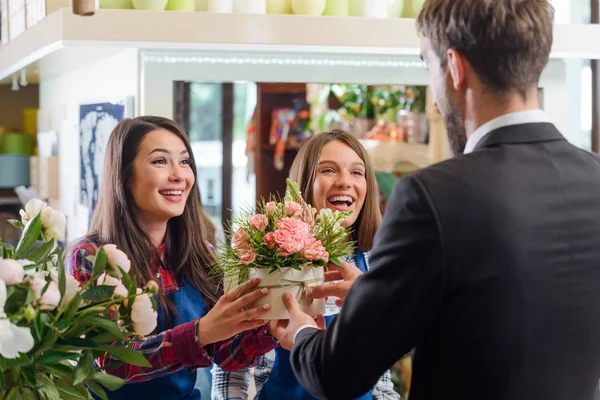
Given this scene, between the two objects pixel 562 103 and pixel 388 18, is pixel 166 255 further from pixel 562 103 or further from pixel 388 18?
pixel 562 103

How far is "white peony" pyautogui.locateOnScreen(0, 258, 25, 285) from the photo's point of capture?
137 centimetres

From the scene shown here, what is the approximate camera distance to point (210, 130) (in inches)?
131

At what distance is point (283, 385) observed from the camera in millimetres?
2320

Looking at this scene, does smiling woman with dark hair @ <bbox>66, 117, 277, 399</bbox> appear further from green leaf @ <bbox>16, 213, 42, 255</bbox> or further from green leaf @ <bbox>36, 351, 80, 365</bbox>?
green leaf @ <bbox>36, 351, 80, 365</bbox>

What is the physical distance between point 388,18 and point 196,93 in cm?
75

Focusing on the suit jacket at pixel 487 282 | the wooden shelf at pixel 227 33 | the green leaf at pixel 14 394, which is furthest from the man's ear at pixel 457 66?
the wooden shelf at pixel 227 33

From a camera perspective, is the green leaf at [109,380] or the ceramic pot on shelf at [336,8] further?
the ceramic pot on shelf at [336,8]

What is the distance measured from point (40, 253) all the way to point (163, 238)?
0.82 meters

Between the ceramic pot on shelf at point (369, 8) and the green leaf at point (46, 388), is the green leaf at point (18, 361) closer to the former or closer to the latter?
the green leaf at point (46, 388)

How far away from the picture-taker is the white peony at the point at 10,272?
137 cm

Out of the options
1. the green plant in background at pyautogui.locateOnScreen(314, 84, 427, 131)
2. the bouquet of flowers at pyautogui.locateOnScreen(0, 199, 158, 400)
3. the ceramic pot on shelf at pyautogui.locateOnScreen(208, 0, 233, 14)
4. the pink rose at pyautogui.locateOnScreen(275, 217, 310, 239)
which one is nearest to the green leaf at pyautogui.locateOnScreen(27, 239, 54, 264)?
the bouquet of flowers at pyautogui.locateOnScreen(0, 199, 158, 400)

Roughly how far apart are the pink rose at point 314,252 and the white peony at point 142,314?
20.6 inches

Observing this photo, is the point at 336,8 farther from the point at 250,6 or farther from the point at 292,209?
the point at 292,209

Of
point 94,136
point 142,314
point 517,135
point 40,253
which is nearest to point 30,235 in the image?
point 40,253
